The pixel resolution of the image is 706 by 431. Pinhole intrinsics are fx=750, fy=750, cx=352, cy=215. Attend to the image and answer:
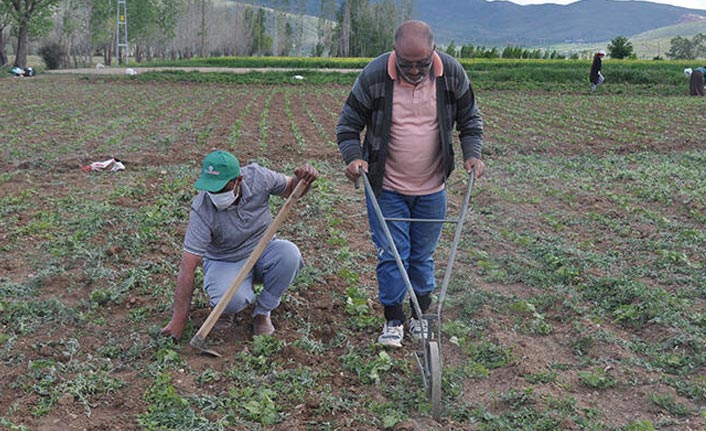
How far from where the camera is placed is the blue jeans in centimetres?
452

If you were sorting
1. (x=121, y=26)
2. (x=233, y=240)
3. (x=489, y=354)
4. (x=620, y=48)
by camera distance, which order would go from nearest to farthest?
(x=489, y=354), (x=233, y=240), (x=620, y=48), (x=121, y=26)

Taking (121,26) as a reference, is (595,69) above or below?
below

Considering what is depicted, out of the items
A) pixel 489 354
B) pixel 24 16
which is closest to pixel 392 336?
pixel 489 354

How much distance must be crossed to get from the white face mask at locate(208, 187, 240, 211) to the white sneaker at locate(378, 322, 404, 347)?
4.11 feet

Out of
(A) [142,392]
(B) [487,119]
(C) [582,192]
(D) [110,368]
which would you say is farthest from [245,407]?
(B) [487,119]

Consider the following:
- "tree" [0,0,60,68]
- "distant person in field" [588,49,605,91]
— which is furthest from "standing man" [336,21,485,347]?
"tree" [0,0,60,68]

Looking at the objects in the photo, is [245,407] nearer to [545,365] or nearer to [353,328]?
[353,328]

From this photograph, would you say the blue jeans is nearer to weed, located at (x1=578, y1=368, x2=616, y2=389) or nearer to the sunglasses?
the sunglasses

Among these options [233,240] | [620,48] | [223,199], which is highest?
[620,48]

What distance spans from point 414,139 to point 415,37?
62 centimetres

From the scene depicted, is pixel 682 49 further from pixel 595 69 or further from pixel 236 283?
pixel 236 283

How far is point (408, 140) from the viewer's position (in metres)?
4.37

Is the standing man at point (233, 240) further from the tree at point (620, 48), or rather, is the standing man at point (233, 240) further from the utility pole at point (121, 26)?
the utility pole at point (121, 26)

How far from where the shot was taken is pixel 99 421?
12.5ft
